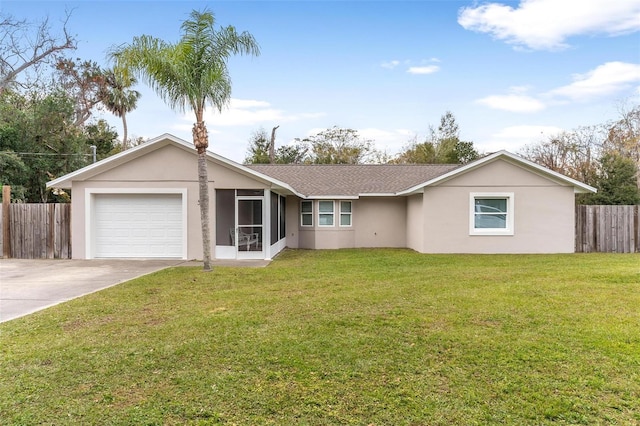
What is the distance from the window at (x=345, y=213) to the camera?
1759cm

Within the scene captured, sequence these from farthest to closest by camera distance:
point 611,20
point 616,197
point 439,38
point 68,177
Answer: point 616,197
point 439,38
point 611,20
point 68,177

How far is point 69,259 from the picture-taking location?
519 inches

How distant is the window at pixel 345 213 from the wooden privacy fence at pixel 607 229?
930 cm

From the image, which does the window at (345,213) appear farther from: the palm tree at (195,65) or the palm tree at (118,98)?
the palm tree at (118,98)

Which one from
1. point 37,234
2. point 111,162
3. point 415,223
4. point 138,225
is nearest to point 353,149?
point 415,223

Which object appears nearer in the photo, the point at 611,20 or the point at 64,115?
the point at 611,20

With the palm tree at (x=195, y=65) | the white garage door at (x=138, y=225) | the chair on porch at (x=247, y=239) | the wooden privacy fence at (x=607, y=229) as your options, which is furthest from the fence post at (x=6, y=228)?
the wooden privacy fence at (x=607, y=229)

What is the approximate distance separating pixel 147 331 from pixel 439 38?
15.4m

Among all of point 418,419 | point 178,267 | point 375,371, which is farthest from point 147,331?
point 178,267

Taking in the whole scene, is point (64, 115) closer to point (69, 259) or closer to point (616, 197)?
point (69, 259)

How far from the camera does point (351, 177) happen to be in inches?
772

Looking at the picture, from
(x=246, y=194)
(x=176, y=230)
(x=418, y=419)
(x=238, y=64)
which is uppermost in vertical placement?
(x=238, y=64)

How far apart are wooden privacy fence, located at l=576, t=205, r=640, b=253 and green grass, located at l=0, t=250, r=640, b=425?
847cm

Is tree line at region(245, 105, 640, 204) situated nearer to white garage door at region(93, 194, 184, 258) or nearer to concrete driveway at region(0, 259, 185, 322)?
white garage door at region(93, 194, 184, 258)
